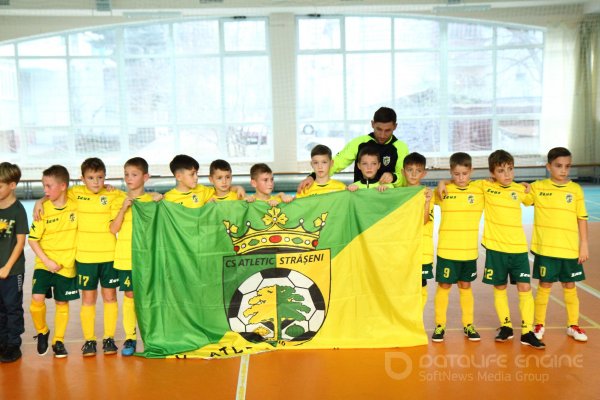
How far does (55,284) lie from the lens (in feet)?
15.6

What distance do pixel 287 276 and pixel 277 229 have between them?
0.39m

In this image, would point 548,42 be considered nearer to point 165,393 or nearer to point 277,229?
point 277,229

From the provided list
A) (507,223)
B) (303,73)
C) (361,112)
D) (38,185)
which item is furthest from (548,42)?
(38,185)

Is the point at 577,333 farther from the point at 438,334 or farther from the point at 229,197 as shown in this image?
the point at 229,197

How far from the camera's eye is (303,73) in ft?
57.6

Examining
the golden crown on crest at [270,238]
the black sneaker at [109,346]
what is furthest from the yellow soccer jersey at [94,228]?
the golden crown on crest at [270,238]

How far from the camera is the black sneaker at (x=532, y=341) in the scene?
4645mm

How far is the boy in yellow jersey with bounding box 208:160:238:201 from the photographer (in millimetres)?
4895

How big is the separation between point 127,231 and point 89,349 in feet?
3.27

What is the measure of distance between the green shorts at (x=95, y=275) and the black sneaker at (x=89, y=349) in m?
0.45

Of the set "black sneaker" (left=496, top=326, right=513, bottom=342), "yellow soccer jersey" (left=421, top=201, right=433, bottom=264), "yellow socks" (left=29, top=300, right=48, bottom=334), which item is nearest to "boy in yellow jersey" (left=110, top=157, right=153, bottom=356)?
"yellow socks" (left=29, top=300, right=48, bottom=334)

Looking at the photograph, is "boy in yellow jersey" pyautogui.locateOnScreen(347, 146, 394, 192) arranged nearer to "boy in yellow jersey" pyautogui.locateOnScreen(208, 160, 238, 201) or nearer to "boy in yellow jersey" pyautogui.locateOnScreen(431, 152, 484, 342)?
"boy in yellow jersey" pyautogui.locateOnScreen(431, 152, 484, 342)

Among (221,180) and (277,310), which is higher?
(221,180)

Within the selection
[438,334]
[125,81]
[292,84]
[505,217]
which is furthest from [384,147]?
[125,81]
